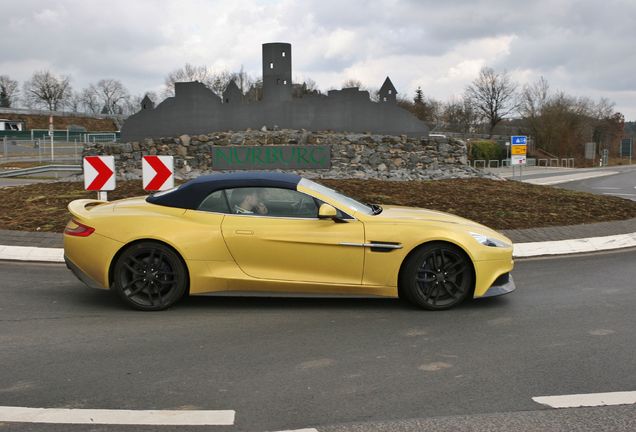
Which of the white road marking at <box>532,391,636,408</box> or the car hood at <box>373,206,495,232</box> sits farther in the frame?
the car hood at <box>373,206,495,232</box>

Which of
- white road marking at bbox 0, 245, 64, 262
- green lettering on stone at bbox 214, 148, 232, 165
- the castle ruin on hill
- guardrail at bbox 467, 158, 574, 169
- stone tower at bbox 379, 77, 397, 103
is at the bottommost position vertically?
white road marking at bbox 0, 245, 64, 262

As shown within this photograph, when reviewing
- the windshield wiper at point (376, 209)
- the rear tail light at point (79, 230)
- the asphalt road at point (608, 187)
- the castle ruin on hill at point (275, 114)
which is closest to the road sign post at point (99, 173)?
the rear tail light at point (79, 230)

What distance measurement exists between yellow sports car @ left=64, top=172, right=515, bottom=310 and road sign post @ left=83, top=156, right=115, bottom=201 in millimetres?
3770

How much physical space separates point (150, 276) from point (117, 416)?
254cm

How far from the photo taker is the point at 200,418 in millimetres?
3574

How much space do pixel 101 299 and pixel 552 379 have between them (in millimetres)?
4640

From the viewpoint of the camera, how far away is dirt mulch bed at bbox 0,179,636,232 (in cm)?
1162

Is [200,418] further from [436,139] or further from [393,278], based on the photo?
[436,139]

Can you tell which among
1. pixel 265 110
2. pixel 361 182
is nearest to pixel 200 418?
pixel 361 182

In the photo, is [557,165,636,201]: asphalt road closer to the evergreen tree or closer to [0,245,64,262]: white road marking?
[0,245,64,262]: white road marking

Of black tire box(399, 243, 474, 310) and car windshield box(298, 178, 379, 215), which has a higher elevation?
car windshield box(298, 178, 379, 215)

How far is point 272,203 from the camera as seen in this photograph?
6.18 meters

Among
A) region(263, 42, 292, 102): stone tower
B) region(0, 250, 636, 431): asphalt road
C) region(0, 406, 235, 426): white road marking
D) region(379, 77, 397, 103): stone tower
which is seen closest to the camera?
region(0, 406, 235, 426): white road marking

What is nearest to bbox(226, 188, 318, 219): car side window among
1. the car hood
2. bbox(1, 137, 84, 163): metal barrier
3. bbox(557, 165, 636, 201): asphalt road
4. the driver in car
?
the driver in car
